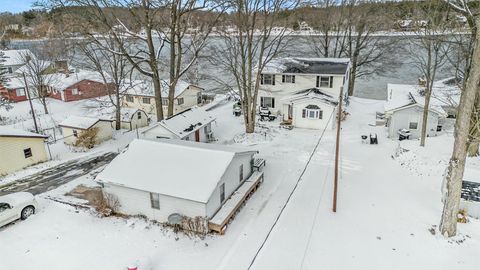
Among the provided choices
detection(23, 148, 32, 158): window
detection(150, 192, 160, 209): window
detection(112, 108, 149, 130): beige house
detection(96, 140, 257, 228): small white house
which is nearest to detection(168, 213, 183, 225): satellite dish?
detection(96, 140, 257, 228): small white house

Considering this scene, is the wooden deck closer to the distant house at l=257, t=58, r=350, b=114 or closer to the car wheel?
the car wheel

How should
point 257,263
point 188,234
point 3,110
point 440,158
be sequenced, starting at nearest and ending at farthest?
point 257,263 < point 188,234 < point 440,158 < point 3,110

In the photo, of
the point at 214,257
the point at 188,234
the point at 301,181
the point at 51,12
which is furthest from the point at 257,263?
the point at 51,12

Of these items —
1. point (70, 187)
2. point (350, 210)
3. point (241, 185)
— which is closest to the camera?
point (350, 210)

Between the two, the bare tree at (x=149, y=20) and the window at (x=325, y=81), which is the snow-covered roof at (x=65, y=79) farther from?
the window at (x=325, y=81)

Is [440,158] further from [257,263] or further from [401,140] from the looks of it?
[257,263]

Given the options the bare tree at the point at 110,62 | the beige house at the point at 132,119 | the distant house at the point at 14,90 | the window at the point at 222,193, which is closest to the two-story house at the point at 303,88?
the beige house at the point at 132,119

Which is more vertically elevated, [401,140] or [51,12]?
[51,12]

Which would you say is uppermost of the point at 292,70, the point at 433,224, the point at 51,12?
the point at 51,12
